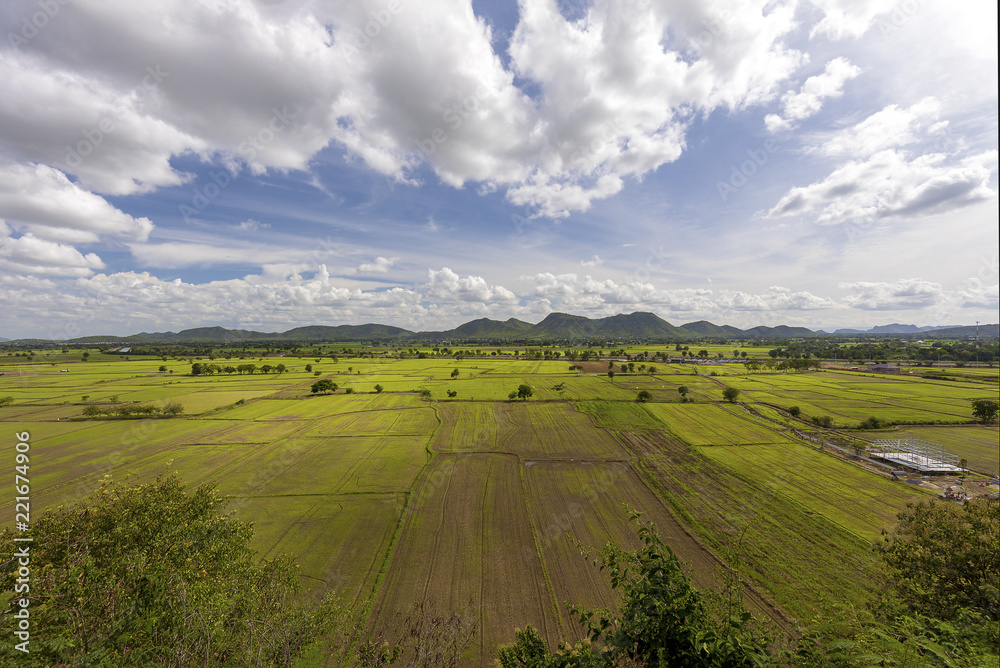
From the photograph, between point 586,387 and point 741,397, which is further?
point 586,387

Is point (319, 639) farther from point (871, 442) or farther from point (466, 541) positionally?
point (871, 442)

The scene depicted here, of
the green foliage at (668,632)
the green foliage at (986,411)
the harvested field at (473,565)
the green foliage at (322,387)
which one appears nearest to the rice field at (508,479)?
the harvested field at (473,565)

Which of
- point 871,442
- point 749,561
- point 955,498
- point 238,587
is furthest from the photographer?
point 871,442

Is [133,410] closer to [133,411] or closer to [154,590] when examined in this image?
[133,411]

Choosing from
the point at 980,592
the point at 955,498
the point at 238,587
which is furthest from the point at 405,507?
the point at 955,498

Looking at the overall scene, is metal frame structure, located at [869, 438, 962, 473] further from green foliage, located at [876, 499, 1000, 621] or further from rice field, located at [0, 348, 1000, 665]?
green foliage, located at [876, 499, 1000, 621]

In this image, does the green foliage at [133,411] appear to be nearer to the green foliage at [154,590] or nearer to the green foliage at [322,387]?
the green foliage at [322,387]

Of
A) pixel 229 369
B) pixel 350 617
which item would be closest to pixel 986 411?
pixel 350 617
